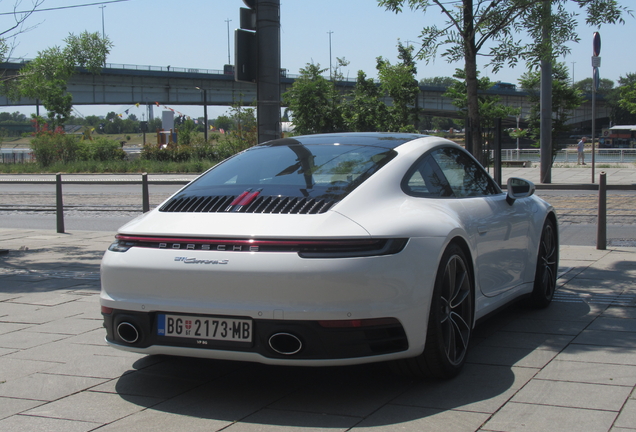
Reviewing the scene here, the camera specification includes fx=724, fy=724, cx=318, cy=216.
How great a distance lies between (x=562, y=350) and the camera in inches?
176

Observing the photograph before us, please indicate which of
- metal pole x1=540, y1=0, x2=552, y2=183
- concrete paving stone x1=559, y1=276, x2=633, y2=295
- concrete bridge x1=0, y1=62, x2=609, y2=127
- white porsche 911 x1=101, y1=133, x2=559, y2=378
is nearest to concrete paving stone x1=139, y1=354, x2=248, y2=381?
white porsche 911 x1=101, y1=133, x2=559, y2=378

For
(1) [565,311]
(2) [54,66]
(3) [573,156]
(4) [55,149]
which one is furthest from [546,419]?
(4) [55,149]

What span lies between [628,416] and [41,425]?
2693 millimetres

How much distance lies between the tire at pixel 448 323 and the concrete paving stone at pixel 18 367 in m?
2.11

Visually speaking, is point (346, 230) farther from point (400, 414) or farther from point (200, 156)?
point (200, 156)

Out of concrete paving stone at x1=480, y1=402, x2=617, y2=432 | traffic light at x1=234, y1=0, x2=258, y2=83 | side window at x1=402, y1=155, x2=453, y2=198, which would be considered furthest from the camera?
traffic light at x1=234, y1=0, x2=258, y2=83

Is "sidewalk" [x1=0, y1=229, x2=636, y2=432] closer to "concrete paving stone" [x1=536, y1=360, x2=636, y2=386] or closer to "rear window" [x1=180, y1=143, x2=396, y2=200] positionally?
"concrete paving stone" [x1=536, y1=360, x2=636, y2=386]

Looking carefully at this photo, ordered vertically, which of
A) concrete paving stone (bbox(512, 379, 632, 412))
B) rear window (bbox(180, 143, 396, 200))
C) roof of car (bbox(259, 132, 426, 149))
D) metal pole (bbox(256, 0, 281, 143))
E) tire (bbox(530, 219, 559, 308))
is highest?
metal pole (bbox(256, 0, 281, 143))

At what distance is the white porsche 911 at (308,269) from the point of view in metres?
3.36

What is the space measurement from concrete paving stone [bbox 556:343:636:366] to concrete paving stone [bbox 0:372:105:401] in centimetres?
274

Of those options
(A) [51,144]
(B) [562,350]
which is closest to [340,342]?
(B) [562,350]

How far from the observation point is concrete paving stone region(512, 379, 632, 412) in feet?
11.5

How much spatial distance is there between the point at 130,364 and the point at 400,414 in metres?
1.80

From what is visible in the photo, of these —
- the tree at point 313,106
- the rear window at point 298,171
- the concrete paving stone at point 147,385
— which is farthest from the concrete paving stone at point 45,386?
the tree at point 313,106
